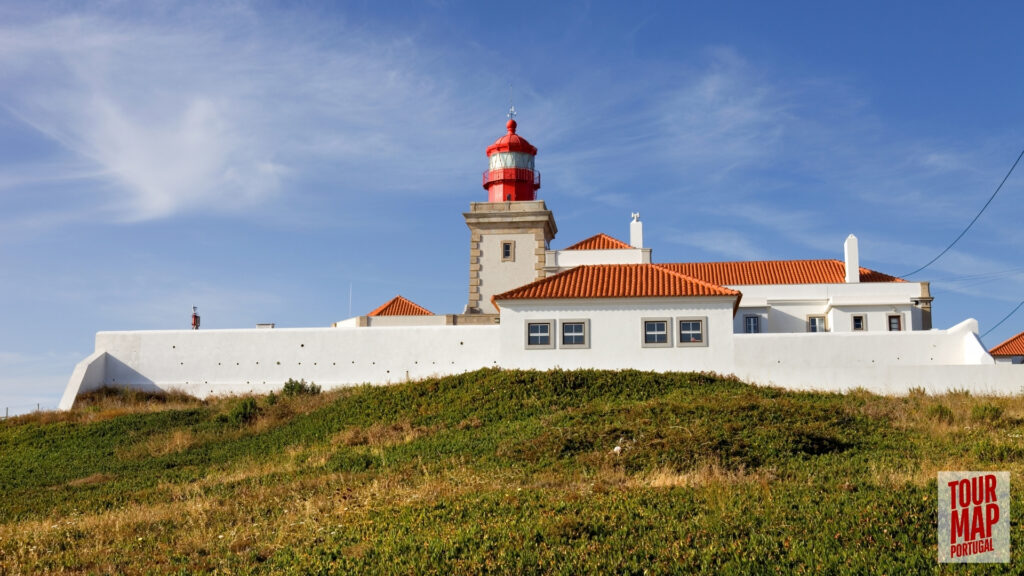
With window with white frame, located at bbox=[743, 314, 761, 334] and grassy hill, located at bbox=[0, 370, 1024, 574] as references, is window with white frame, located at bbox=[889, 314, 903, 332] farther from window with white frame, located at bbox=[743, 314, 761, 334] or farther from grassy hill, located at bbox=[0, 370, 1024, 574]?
grassy hill, located at bbox=[0, 370, 1024, 574]

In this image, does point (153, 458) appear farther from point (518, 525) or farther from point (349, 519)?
point (518, 525)

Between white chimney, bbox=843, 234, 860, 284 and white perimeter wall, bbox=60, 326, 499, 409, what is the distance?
1622cm

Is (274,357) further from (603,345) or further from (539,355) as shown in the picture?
(603,345)

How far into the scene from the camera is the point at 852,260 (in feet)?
117

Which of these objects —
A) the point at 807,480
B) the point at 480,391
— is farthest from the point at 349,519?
the point at 480,391

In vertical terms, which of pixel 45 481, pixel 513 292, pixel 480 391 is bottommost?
pixel 45 481

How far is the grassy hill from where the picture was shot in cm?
884

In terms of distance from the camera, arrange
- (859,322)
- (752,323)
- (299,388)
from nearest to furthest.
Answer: (299,388)
(859,322)
(752,323)

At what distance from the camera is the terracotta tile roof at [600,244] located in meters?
36.3

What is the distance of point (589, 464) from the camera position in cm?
1428

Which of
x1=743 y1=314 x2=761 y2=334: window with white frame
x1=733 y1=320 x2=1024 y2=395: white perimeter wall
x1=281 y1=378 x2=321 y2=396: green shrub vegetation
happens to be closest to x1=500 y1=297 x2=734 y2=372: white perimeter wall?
x1=733 y1=320 x2=1024 y2=395: white perimeter wall

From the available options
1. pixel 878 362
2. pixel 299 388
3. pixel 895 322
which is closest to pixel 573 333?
pixel 299 388

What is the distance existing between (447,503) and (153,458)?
1127cm

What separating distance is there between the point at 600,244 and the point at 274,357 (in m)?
14.5
